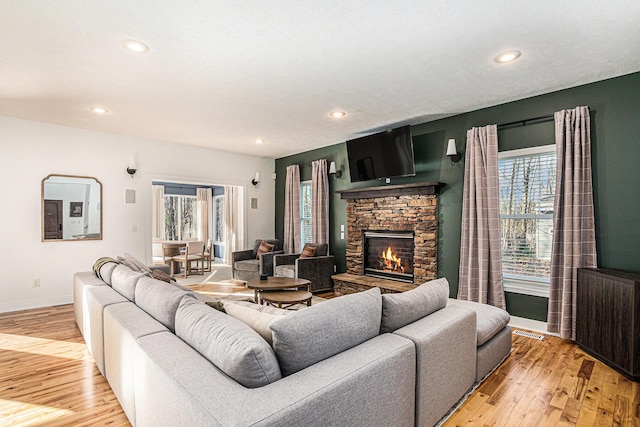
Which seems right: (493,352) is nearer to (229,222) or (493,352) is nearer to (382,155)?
(382,155)

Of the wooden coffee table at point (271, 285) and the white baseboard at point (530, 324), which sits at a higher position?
the wooden coffee table at point (271, 285)

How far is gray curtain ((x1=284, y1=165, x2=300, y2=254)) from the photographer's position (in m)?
6.76

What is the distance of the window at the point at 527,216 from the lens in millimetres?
3740

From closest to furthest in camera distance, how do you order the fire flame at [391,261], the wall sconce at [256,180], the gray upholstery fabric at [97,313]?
1. the gray upholstery fabric at [97,313]
2. the fire flame at [391,261]
3. the wall sconce at [256,180]

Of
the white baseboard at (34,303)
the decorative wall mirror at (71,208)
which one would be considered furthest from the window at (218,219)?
the white baseboard at (34,303)

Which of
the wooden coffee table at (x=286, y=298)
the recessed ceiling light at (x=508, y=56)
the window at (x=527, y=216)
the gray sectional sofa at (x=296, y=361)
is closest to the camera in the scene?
the gray sectional sofa at (x=296, y=361)

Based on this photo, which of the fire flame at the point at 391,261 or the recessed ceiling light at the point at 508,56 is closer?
the recessed ceiling light at the point at 508,56

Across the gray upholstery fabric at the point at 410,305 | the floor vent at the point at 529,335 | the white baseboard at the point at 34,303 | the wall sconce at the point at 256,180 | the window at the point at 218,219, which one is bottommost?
the floor vent at the point at 529,335

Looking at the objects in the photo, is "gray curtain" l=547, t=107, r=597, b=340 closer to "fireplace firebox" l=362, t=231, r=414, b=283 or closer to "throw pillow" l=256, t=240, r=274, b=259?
"fireplace firebox" l=362, t=231, r=414, b=283

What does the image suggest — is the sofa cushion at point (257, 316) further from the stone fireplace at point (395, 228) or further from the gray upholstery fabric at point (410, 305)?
the stone fireplace at point (395, 228)

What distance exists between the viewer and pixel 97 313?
2584mm

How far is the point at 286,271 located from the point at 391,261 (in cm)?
175

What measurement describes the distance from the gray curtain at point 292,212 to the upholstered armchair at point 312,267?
2.23ft

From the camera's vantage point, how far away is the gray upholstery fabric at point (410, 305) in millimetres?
1911
